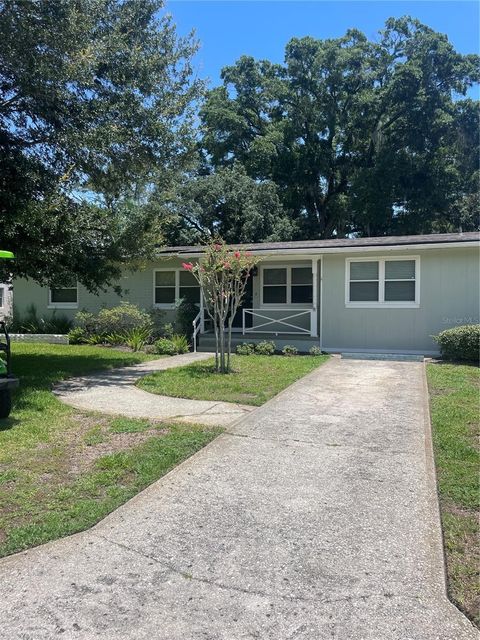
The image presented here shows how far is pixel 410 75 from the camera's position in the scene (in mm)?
30359

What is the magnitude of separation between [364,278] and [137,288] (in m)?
7.89

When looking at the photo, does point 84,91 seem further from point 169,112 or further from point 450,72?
point 450,72

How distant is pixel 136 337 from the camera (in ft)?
51.2

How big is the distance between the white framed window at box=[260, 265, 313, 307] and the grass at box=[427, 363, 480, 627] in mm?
8320

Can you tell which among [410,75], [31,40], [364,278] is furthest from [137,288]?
[410,75]

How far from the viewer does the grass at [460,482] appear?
300 centimetres

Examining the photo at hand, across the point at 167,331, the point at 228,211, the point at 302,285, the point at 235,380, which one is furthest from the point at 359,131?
the point at 235,380

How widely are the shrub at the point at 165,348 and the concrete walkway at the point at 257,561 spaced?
30.7ft

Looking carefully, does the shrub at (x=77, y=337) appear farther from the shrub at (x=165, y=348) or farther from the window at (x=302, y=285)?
the window at (x=302, y=285)

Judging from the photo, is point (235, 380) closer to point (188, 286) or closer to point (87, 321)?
point (188, 286)

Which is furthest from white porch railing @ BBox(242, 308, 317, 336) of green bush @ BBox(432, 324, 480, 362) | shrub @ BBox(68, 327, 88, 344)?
shrub @ BBox(68, 327, 88, 344)

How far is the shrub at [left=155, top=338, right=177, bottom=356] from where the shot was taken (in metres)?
14.7

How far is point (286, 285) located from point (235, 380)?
8.04 metres

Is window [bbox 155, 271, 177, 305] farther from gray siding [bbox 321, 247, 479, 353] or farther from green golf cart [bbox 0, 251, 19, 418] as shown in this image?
green golf cart [bbox 0, 251, 19, 418]
